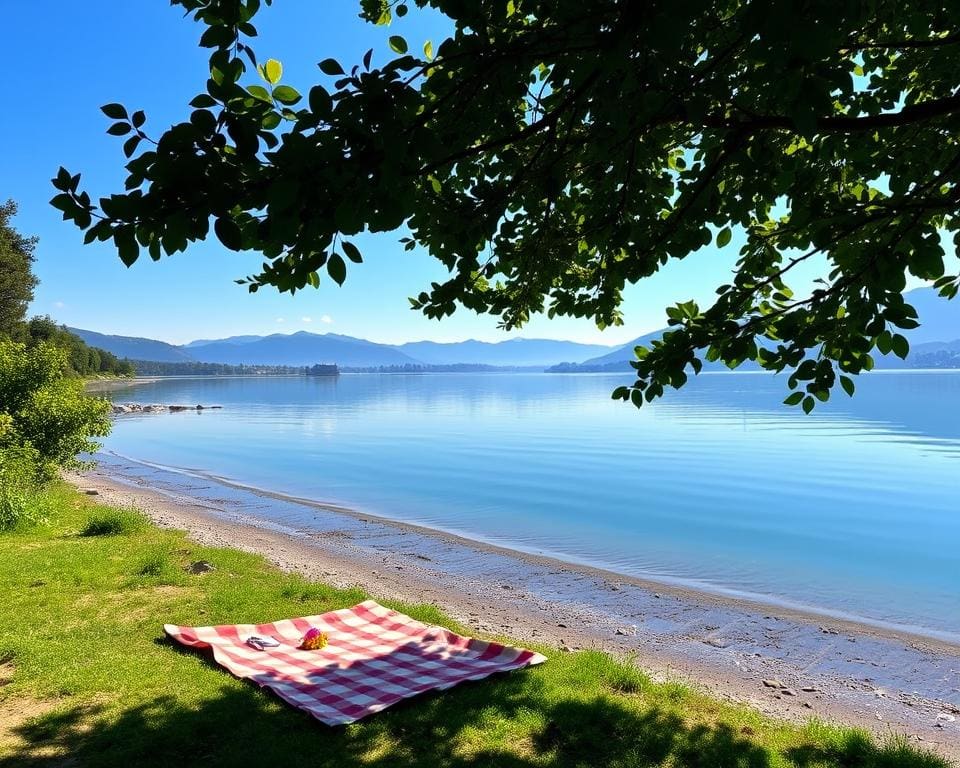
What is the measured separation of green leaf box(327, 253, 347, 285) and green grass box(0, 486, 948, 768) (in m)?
3.93

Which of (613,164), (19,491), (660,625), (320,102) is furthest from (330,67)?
→ (19,491)

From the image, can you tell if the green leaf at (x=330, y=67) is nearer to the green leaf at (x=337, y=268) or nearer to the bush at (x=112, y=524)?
the green leaf at (x=337, y=268)

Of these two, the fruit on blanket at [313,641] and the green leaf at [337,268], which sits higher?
the green leaf at [337,268]

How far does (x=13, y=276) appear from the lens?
174 feet

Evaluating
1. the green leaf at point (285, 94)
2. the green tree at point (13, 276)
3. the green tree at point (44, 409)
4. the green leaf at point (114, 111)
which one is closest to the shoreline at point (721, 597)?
the green tree at point (44, 409)

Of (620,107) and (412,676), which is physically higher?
(620,107)

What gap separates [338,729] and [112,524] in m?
10.1

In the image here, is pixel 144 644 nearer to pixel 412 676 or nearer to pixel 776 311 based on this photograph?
pixel 412 676

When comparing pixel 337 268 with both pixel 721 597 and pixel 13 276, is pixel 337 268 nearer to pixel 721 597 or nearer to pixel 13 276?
pixel 721 597

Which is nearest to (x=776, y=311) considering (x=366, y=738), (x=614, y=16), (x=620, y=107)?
(x=620, y=107)

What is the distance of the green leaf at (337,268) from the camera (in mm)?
2932

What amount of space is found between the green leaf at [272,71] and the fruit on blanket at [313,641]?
595 centimetres

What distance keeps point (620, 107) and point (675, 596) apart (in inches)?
461

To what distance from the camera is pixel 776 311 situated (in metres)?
4.55
